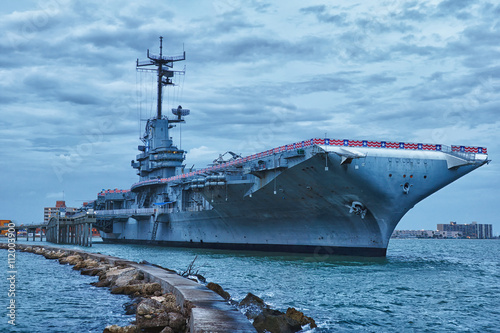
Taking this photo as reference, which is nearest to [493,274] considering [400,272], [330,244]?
[400,272]

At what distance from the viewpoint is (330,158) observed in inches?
1008

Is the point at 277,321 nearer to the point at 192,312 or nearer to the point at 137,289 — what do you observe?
the point at 192,312

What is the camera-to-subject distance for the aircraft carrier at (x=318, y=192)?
2647 cm

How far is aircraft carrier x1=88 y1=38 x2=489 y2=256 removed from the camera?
1042 inches

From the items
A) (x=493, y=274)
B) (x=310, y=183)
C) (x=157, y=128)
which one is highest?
(x=157, y=128)

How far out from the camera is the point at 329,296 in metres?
17.0

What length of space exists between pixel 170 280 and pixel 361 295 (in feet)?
21.3

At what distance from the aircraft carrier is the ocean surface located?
285 cm

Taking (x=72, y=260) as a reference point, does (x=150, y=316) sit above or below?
above

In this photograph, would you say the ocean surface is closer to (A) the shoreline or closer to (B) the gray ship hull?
(A) the shoreline

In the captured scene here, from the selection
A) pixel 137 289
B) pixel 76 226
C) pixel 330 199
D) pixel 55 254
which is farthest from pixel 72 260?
pixel 76 226

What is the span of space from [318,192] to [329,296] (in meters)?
11.9

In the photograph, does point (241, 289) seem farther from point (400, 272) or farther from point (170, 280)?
point (400, 272)

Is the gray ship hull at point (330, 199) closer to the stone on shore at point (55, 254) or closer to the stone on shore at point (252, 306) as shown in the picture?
the stone on shore at point (55, 254)
